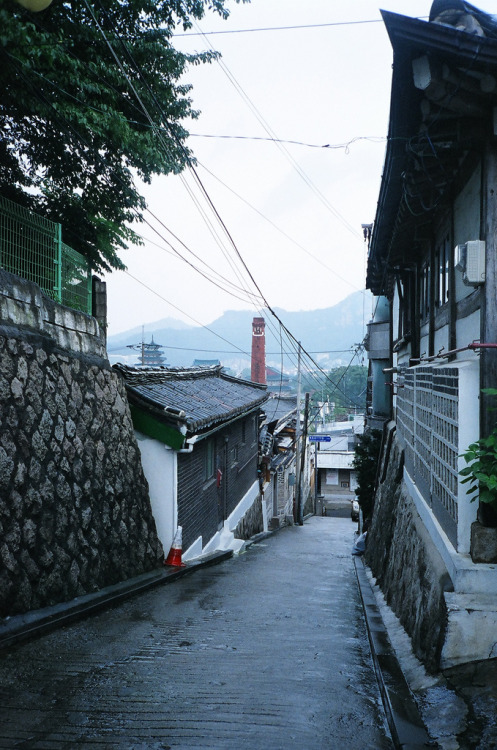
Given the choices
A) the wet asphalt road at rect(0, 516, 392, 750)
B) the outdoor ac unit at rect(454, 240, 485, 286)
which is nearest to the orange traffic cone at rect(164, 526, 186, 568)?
the wet asphalt road at rect(0, 516, 392, 750)

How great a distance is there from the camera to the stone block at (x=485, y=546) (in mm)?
5316

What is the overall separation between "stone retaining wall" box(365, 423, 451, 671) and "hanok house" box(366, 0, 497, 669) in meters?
0.03

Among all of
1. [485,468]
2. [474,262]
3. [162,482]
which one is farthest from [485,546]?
[162,482]

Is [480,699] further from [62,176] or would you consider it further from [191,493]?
[62,176]

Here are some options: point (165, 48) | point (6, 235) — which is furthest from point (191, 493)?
point (165, 48)

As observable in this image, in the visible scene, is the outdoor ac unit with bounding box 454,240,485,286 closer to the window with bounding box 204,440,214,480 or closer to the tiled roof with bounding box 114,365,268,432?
the tiled roof with bounding box 114,365,268,432

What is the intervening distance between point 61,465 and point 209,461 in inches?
277

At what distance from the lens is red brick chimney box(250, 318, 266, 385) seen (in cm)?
5409

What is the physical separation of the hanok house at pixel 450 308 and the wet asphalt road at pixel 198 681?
3.47ft

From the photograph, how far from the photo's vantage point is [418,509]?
859cm

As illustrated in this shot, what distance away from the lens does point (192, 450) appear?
38.7ft

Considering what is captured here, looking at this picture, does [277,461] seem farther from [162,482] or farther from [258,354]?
[258,354]

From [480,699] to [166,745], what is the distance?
2427mm

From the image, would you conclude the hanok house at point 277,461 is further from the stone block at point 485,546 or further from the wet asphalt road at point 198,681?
the stone block at point 485,546
